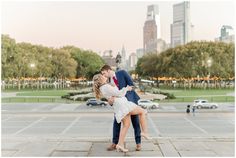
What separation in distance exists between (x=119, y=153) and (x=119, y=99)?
1289mm

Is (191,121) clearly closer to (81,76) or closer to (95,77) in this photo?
(95,77)

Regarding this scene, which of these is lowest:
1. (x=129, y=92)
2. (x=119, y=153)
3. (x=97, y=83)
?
(x=119, y=153)

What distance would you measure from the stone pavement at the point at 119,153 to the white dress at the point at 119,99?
3.35ft

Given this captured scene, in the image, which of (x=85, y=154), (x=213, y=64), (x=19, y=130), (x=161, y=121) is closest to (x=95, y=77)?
(x=85, y=154)

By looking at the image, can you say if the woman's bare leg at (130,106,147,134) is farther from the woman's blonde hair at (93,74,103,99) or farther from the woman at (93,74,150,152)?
the woman's blonde hair at (93,74,103,99)

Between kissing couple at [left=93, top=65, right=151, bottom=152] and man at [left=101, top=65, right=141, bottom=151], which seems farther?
man at [left=101, top=65, right=141, bottom=151]

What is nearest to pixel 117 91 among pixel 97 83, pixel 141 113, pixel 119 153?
pixel 97 83

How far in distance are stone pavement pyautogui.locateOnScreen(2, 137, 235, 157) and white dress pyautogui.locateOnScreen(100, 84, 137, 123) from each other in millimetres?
1020

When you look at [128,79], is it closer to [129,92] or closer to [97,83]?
[129,92]

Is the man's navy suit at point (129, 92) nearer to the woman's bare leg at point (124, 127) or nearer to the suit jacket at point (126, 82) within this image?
the suit jacket at point (126, 82)

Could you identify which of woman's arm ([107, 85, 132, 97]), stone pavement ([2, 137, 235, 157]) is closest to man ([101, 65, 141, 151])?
woman's arm ([107, 85, 132, 97])

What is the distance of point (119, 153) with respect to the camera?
9.35 meters

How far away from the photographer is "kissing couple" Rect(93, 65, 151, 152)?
9.30 m

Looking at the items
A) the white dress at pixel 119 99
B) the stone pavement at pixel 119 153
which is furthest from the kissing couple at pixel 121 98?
the stone pavement at pixel 119 153
